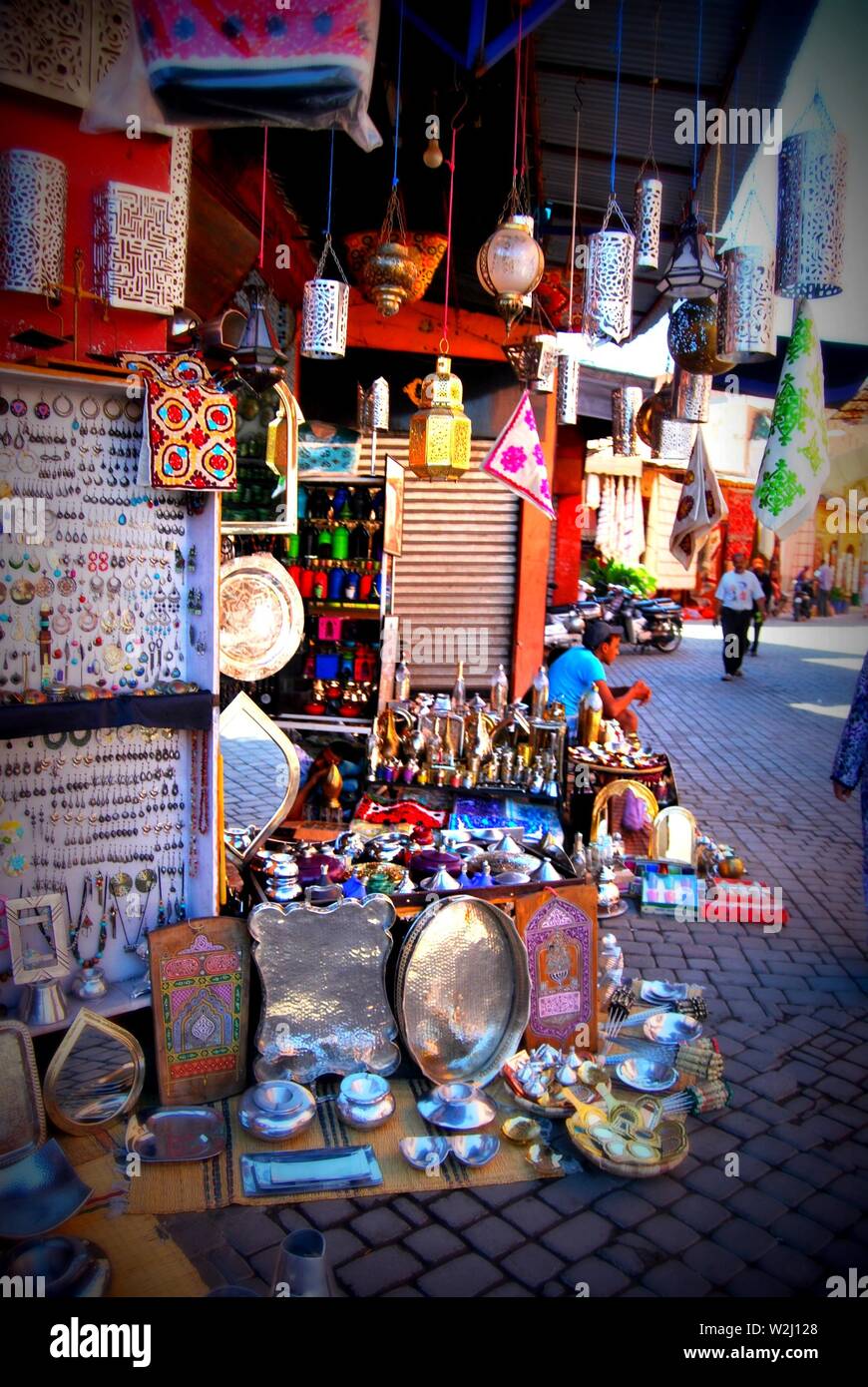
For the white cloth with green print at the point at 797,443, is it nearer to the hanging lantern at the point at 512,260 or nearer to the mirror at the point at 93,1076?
the hanging lantern at the point at 512,260

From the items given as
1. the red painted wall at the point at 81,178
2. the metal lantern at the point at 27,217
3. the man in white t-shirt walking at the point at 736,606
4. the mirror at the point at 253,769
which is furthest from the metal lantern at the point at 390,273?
the man in white t-shirt walking at the point at 736,606

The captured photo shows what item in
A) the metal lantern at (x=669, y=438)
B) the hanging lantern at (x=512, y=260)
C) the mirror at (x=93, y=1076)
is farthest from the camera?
the metal lantern at (x=669, y=438)

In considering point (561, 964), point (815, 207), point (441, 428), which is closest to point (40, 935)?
point (561, 964)

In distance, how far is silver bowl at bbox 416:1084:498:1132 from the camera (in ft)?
9.98

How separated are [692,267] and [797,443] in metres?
0.80

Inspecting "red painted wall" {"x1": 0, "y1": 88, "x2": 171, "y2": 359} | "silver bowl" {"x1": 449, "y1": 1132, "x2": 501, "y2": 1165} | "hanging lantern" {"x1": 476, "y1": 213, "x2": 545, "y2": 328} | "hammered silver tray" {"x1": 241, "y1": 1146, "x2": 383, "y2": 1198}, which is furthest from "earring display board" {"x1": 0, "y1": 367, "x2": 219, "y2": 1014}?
"hanging lantern" {"x1": 476, "y1": 213, "x2": 545, "y2": 328}

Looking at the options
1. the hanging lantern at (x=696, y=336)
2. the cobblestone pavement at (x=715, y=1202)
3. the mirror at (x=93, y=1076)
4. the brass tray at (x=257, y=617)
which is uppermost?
the hanging lantern at (x=696, y=336)

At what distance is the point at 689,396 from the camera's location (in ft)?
16.5

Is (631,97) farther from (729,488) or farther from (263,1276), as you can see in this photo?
(729,488)

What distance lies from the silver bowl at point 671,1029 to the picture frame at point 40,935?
225cm

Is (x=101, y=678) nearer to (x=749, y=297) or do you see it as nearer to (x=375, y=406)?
(x=749, y=297)

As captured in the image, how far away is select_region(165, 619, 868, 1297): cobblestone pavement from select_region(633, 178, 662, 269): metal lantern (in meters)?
3.28

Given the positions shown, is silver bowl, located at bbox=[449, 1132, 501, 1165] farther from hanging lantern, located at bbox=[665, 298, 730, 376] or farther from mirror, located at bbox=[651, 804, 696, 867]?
hanging lantern, located at bbox=[665, 298, 730, 376]

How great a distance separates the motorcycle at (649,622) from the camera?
17.7 meters
